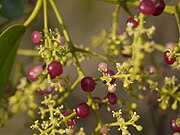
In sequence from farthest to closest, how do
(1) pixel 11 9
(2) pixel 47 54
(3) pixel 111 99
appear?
1. (1) pixel 11 9
2. (3) pixel 111 99
3. (2) pixel 47 54

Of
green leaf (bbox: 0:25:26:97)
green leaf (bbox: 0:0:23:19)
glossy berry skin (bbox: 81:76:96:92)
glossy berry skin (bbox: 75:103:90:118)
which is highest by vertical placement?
green leaf (bbox: 0:0:23:19)

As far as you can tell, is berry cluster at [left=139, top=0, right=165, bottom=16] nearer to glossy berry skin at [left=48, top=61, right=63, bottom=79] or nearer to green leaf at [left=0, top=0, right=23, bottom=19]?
glossy berry skin at [left=48, top=61, right=63, bottom=79]

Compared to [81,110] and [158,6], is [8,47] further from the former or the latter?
Answer: [158,6]

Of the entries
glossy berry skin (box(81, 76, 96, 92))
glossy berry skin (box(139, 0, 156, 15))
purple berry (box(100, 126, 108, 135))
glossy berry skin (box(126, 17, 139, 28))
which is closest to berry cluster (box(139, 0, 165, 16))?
glossy berry skin (box(139, 0, 156, 15))

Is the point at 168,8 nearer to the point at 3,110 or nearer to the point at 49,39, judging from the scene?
the point at 49,39

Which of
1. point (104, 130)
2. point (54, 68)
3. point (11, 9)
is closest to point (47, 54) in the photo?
point (54, 68)

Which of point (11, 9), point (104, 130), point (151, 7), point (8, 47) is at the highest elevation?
point (11, 9)

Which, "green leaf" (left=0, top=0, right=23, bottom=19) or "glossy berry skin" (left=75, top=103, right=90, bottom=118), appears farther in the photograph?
"green leaf" (left=0, top=0, right=23, bottom=19)
